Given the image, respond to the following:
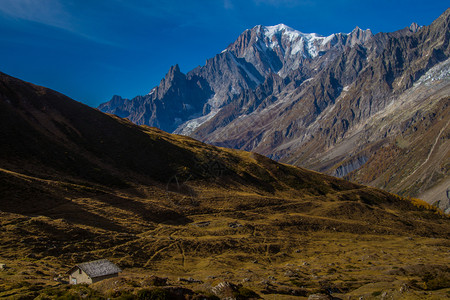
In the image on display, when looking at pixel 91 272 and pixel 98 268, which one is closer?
pixel 91 272

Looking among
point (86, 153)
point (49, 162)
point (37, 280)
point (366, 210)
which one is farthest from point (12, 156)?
point (366, 210)

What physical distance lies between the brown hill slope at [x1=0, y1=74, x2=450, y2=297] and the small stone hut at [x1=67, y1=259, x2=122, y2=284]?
3.54 meters

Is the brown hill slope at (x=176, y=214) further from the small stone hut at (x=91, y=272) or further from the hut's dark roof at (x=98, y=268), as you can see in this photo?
the hut's dark roof at (x=98, y=268)

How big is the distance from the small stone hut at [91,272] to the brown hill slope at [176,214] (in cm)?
354

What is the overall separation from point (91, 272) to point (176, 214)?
60.2m

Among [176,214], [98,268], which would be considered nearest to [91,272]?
[98,268]

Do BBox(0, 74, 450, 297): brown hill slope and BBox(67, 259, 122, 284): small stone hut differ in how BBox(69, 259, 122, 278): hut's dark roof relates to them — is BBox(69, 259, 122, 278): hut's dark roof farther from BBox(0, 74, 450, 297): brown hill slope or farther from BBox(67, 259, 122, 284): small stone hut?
BBox(0, 74, 450, 297): brown hill slope

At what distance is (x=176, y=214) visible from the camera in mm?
105562

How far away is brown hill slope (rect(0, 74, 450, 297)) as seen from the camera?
61.3 meters

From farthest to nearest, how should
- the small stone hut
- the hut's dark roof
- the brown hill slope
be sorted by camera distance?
the brown hill slope, the hut's dark roof, the small stone hut

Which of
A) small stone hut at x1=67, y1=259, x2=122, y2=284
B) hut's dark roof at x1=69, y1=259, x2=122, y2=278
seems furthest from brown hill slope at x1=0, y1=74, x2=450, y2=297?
hut's dark roof at x1=69, y1=259, x2=122, y2=278

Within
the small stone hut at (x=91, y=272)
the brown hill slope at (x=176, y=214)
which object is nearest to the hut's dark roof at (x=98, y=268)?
the small stone hut at (x=91, y=272)

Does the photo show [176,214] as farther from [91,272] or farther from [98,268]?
[91,272]

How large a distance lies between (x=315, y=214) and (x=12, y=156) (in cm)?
11070
